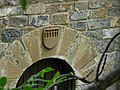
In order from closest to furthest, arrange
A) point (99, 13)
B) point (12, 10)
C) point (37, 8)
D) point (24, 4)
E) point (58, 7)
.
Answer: point (24, 4) → point (12, 10) → point (37, 8) → point (58, 7) → point (99, 13)

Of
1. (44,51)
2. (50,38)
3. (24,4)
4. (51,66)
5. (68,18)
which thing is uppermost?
(24,4)

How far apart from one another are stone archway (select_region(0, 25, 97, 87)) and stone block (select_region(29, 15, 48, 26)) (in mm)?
44

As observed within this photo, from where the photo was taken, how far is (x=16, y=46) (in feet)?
10.7

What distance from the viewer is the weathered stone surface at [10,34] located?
3.17 m

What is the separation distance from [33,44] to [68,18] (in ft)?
1.31

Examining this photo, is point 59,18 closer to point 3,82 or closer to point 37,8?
point 37,8

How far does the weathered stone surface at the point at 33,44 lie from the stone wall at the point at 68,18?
0.16 feet

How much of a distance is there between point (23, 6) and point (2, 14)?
2269 millimetres

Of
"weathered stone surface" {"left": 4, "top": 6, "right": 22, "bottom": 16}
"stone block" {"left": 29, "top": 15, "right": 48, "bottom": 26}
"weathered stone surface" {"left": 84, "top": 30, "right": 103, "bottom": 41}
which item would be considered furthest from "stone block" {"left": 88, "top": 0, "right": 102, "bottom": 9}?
"weathered stone surface" {"left": 4, "top": 6, "right": 22, "bottom": 16}

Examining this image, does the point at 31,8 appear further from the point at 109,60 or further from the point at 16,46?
the point at 109,60

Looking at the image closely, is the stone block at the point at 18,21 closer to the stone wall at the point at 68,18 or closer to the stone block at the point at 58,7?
the stone wall at the point at 68,18

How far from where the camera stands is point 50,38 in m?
3.39

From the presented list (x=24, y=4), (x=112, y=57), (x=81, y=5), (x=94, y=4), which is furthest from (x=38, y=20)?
(x=24, y=4)

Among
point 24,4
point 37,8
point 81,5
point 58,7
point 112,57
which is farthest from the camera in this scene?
point 112,57
